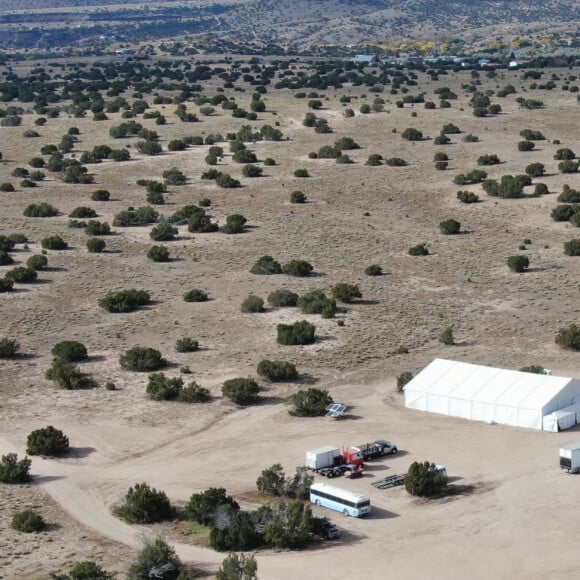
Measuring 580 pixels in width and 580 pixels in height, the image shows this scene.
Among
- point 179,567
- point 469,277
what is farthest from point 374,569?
point 469,277

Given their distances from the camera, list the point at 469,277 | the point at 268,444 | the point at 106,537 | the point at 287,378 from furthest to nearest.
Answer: the point at 469,277
the point at 287,378
the point at 268,444
the point at 106,537

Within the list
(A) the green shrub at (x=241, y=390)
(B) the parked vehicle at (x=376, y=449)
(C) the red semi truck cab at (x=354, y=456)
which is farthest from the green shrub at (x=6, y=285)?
(C) the red semi truck cab at (x=354, y=456)

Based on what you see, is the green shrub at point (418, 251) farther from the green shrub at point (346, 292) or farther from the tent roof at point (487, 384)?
the tent roof at point (487, 384)

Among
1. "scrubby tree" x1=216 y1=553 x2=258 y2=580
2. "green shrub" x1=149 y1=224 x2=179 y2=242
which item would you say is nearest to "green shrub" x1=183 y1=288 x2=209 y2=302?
"green shrub" x1=149 y1=224 x2=179 y2=242

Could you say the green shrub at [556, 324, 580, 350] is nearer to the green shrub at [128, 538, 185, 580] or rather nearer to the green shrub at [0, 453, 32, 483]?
the green shrub at [0, 453, 32, 483]

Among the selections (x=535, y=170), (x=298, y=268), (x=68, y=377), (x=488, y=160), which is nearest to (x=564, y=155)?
(x=488, y=160)

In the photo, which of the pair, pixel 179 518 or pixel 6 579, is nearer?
pixel 6 579

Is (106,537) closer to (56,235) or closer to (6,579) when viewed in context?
(6,579)

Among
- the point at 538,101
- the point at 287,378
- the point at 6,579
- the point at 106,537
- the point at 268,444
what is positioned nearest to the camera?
the point at 6,579
